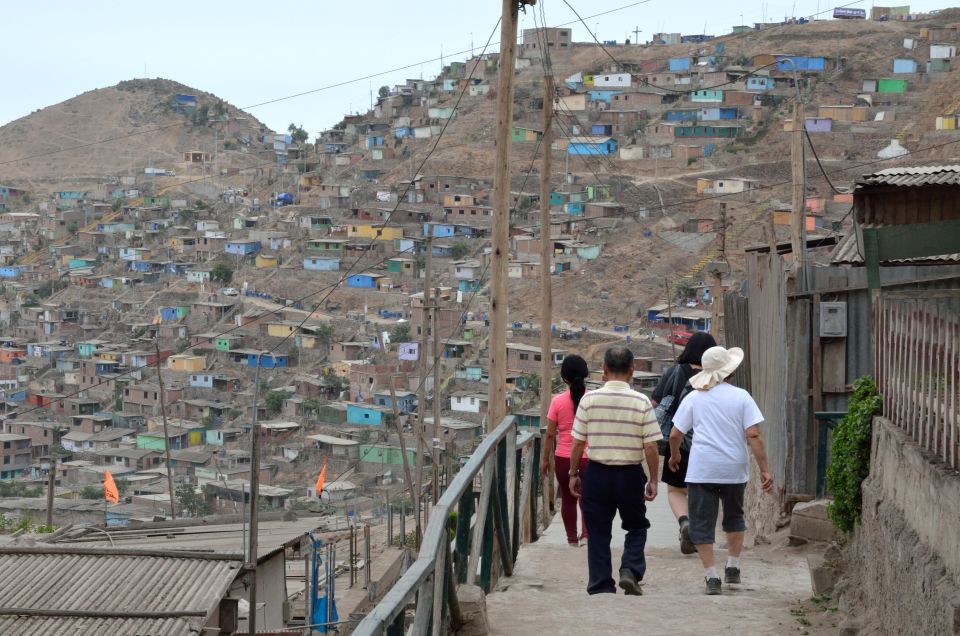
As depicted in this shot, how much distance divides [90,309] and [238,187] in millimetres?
27913

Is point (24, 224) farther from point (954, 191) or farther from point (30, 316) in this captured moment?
point (954, 191)

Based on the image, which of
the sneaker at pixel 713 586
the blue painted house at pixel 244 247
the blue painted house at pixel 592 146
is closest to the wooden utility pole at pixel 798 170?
the sneaker at pixel 713 586

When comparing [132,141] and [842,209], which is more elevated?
[132,141]

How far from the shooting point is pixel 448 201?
2840 inches

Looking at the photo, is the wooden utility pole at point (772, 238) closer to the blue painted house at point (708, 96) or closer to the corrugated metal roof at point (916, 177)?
the corrugated metal roof at point (916, 177)

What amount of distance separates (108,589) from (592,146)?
70.3 m

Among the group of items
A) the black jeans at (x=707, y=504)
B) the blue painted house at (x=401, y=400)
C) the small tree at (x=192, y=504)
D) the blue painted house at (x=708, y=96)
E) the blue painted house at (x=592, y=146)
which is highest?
the blue painted house at (x=708, y=96)

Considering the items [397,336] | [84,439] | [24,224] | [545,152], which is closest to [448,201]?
[397,336]

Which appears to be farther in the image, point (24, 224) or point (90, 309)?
point (24, 224)

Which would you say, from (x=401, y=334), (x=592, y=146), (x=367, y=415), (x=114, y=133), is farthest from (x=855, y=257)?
(x=114, y=133)

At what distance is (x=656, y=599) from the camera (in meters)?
5.27

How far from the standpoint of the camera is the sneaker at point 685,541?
6.56 meters

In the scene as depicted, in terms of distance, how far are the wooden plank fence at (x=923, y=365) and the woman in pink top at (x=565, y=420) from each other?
1535 millimetres

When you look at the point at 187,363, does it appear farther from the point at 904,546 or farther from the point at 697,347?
the point at 904,546
